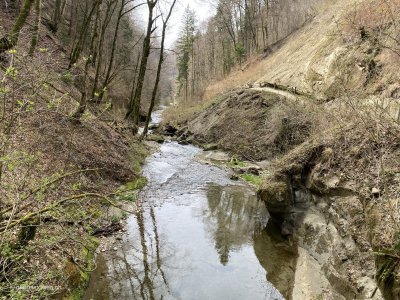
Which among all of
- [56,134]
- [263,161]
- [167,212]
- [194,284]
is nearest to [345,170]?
[194,284]

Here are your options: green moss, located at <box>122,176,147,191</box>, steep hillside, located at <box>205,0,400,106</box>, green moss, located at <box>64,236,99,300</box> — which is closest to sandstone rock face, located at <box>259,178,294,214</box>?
steep hillside, located at <box>205,0,400,106</box>

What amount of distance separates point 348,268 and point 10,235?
596 cm

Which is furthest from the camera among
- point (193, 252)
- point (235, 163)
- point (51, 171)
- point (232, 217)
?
point (235, 163)

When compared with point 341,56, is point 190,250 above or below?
below

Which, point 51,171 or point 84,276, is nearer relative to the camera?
point 84,276

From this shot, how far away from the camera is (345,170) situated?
27.1 feet

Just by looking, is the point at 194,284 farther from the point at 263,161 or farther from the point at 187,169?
the point at 263,161

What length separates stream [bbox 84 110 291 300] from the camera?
7184 mm

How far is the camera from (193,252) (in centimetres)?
878

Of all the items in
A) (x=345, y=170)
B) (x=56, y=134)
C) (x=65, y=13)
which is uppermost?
(x=65, y=13)

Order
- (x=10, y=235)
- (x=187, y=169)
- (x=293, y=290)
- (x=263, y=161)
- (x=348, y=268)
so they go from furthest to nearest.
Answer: (x=263, y=161)
(x=187, y=169)
(x=293, y=290)
(x=348, y=268)
(x=10, y=235)

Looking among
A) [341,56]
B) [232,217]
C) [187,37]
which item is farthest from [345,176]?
[187,37]

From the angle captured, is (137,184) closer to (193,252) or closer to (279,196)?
(193,252)

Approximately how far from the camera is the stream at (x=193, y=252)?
23.6 feet
